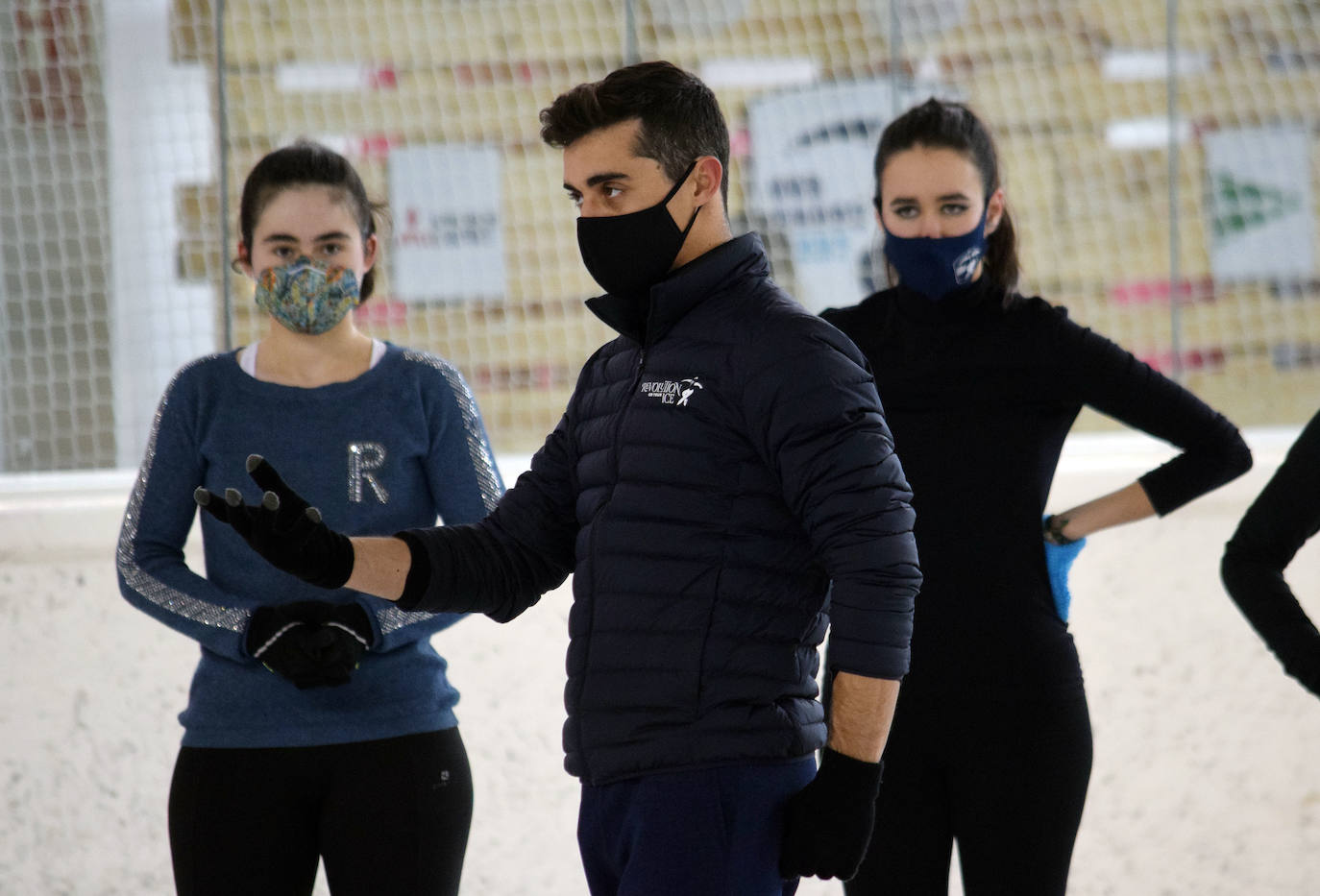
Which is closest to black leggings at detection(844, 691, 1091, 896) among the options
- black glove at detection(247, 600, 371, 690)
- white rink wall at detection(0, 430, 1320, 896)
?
black glove at detection(247, 600, 371, 690)

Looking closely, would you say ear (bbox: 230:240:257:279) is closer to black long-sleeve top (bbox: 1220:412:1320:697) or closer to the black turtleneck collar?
the black turtleneck collar

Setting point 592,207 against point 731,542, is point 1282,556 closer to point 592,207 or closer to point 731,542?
point 731,542

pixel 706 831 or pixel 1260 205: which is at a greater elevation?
pixel 1260 205

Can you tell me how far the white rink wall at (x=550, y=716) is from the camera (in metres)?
2.95

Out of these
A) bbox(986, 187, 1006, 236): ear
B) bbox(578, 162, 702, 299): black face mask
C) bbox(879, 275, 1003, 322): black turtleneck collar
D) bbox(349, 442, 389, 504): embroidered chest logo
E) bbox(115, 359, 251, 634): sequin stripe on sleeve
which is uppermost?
bbox(986, 187, 1006, 236): ear

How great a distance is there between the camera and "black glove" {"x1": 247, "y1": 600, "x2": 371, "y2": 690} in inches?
71.2

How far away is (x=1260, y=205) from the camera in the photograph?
3.56 meters

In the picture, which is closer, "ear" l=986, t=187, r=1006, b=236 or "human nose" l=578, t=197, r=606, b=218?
"human nose" l=578, t=197, r=606, b=218

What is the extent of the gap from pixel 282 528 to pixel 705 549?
16.0 inches

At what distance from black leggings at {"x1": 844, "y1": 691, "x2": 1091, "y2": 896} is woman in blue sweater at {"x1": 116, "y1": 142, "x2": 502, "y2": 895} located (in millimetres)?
591

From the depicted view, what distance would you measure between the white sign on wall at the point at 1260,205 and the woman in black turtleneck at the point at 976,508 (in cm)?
165

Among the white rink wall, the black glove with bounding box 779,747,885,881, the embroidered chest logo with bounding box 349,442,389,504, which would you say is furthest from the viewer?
the white rink wall

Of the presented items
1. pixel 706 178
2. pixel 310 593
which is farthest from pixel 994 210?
pixel 310 593

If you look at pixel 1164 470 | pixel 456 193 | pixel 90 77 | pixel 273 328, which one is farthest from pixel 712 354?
pixel 90 77
